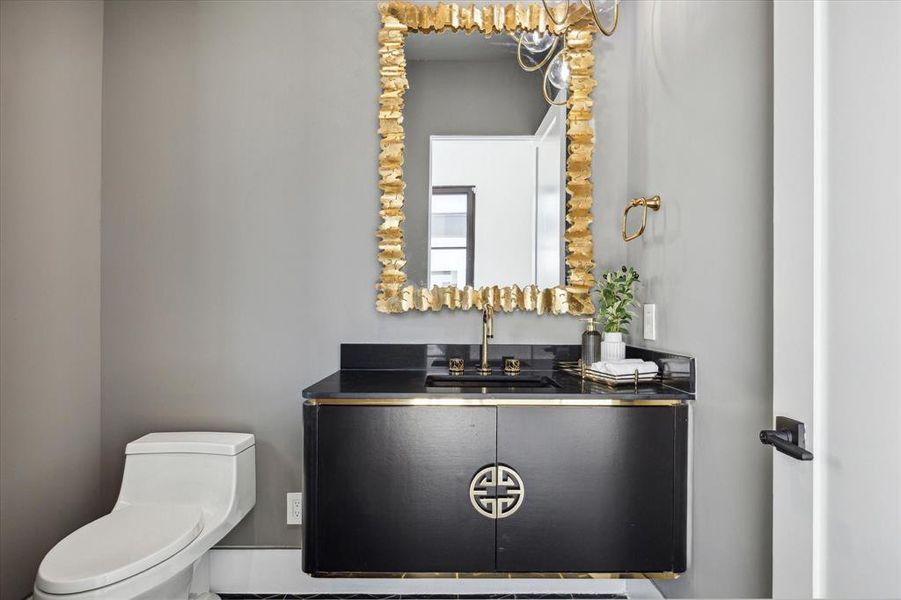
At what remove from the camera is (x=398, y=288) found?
1957 mm

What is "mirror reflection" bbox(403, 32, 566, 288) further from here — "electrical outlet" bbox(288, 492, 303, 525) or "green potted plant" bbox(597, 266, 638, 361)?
"electrical outlet" bbox(288, 492, 303, 525)

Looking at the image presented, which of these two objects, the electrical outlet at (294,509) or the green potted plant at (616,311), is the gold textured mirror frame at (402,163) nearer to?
the green potted plant at (616,311)

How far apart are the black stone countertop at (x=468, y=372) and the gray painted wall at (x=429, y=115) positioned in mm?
296

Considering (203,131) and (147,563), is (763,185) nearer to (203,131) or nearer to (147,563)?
(147,563)

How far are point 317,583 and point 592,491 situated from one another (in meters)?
1.13

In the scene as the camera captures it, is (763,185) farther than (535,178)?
No

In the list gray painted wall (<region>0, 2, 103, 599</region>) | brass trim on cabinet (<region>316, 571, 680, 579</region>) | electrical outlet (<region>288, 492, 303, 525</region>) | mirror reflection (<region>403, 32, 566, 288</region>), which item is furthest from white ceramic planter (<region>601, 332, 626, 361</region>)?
gray painted wall (<region>0, 2, 103, 599</region>)

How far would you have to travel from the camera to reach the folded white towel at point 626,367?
1.53 m

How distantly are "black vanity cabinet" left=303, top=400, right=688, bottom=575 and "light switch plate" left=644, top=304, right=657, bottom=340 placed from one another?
13.0 inches

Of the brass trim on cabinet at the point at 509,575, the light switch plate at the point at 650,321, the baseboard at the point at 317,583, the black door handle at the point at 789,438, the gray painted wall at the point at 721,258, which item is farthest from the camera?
the baseboard at the point at 317,583

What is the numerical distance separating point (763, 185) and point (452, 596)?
1.68 m

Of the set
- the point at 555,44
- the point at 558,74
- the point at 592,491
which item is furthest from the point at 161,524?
the point at 555,44

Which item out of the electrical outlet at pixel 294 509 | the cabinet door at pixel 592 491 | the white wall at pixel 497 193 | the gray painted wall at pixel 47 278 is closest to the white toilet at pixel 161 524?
the electrical outlet at pixel 294 509

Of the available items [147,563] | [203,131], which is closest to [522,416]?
[147,563]
